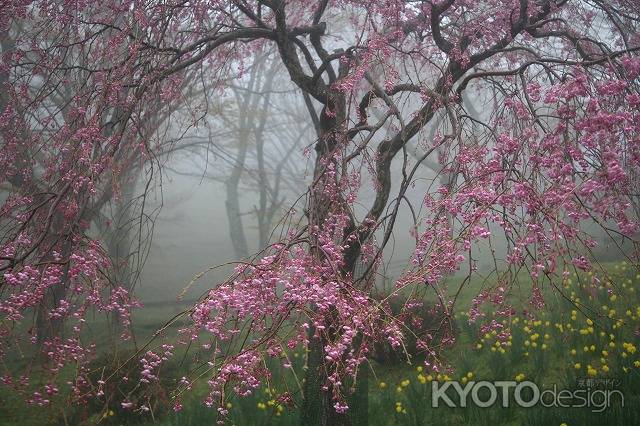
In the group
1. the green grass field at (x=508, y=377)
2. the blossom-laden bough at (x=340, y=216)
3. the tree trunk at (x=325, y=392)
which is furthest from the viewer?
the green grass field at (x=508, y=377)

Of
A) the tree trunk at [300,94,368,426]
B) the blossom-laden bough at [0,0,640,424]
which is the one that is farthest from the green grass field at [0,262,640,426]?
the blossom-laden bough at [0,0,640,424]

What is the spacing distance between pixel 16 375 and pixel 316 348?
5.81 meters

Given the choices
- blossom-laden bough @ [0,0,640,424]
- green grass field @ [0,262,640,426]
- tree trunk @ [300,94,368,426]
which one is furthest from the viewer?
green grass field @ [0,262,640,426]

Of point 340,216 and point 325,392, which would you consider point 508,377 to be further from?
point 340,216

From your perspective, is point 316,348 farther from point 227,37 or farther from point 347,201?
point 227,37

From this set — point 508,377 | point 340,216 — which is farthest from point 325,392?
point 508,377

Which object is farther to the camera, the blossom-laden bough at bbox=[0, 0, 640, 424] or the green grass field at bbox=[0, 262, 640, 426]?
the green grass field at bbox=[0, 262, 640, 426]

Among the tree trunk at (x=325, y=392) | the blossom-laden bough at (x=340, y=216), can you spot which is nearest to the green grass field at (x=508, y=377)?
the tree trunk at (x=325, y=392)

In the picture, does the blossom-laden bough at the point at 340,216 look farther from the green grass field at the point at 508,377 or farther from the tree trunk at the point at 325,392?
the green grass field at the point at 508,377

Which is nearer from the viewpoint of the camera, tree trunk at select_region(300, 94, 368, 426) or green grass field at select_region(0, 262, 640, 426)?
tree trunk at select_region(300, 94, 368, 426)

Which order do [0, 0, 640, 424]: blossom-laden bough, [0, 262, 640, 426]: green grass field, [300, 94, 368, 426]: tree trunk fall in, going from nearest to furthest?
[0, 0, 640, 424]: blossom-laden bough → [300, 94, 368, 426]: tree trunk → [0, 262, 640, 426]: green grass field

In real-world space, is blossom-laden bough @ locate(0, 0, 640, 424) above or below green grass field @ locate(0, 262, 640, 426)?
above

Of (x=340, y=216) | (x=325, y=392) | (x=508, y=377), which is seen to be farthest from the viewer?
(x=508, y=377)

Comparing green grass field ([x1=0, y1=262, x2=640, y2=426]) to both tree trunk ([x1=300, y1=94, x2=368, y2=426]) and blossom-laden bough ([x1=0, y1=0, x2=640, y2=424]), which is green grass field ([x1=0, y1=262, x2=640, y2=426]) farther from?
blossom-laden bough ([x1=0, y1=0, x2=640, y2=424])
